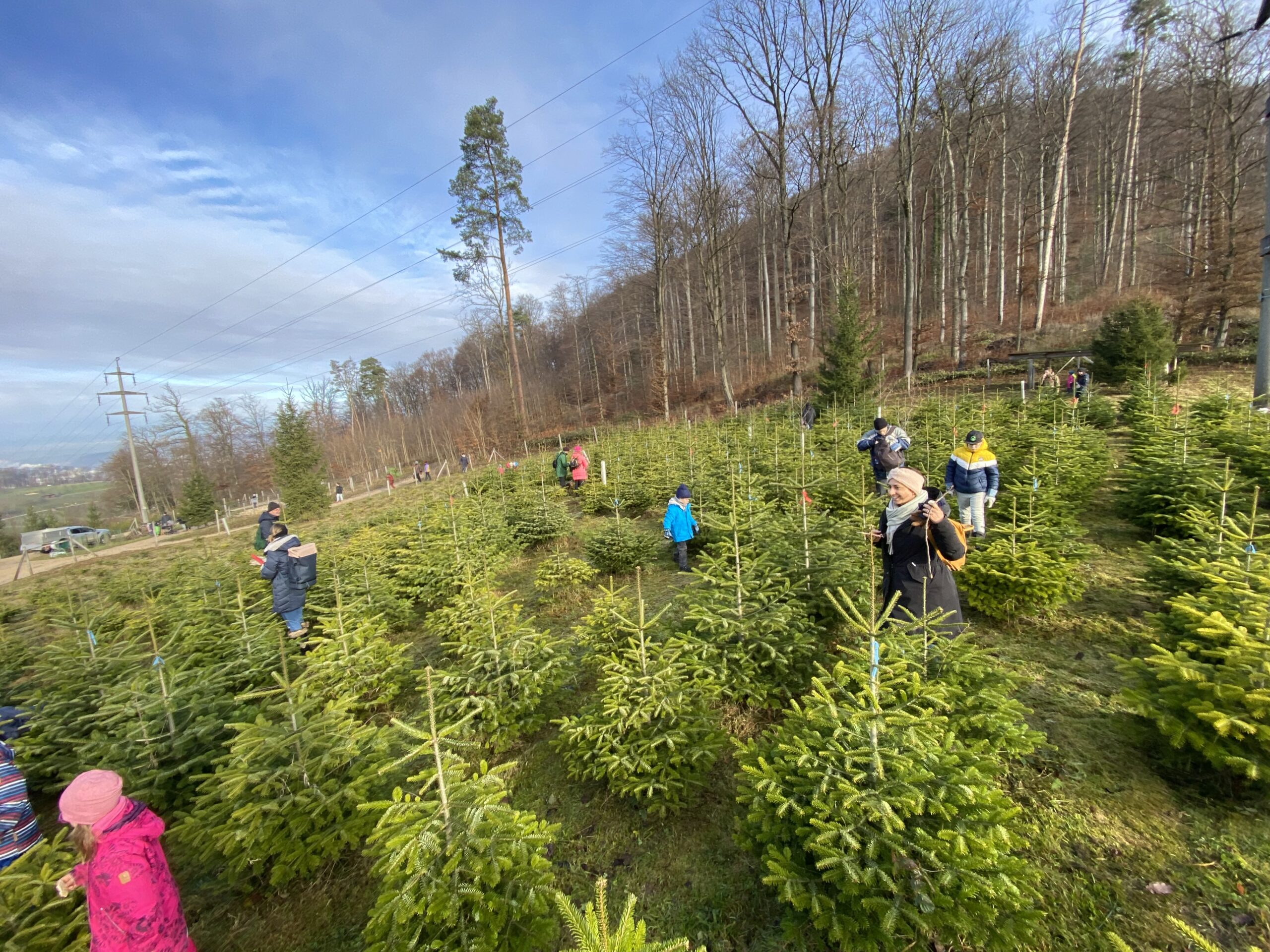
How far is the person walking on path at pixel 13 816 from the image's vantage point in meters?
2.90

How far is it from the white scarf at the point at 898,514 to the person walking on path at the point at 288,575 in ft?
21.4

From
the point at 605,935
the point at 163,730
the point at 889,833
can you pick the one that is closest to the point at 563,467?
the point at 163,730

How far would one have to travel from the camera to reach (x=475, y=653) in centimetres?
420

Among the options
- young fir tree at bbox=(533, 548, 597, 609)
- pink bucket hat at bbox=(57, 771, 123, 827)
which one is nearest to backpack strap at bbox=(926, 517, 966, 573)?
young fir tree at bbox=(533, 548, 597, 609)

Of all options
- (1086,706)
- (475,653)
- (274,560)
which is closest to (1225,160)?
(1086,706)

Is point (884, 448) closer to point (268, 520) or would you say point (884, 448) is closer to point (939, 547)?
point (939, 547)

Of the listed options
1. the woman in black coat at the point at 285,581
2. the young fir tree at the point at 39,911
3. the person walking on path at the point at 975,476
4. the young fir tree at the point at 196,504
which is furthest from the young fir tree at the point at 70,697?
the young fir tree at the point at 196,504

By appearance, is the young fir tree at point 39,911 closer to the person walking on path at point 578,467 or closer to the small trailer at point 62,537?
the person walking on path at point 578,467

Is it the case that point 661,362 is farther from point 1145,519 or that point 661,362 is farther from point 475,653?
point 475,653

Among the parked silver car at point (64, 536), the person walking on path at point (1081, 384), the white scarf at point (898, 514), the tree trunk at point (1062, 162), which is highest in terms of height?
the tree trunk at point (1062, 162)

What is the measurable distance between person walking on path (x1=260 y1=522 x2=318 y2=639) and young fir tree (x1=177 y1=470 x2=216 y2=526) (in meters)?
26.8

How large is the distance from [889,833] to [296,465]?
23520 mm

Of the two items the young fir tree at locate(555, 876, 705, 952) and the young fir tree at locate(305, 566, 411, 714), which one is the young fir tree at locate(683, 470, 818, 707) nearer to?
the young fir tree at locate(555, 876, 705, 952)

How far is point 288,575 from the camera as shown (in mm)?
6023
